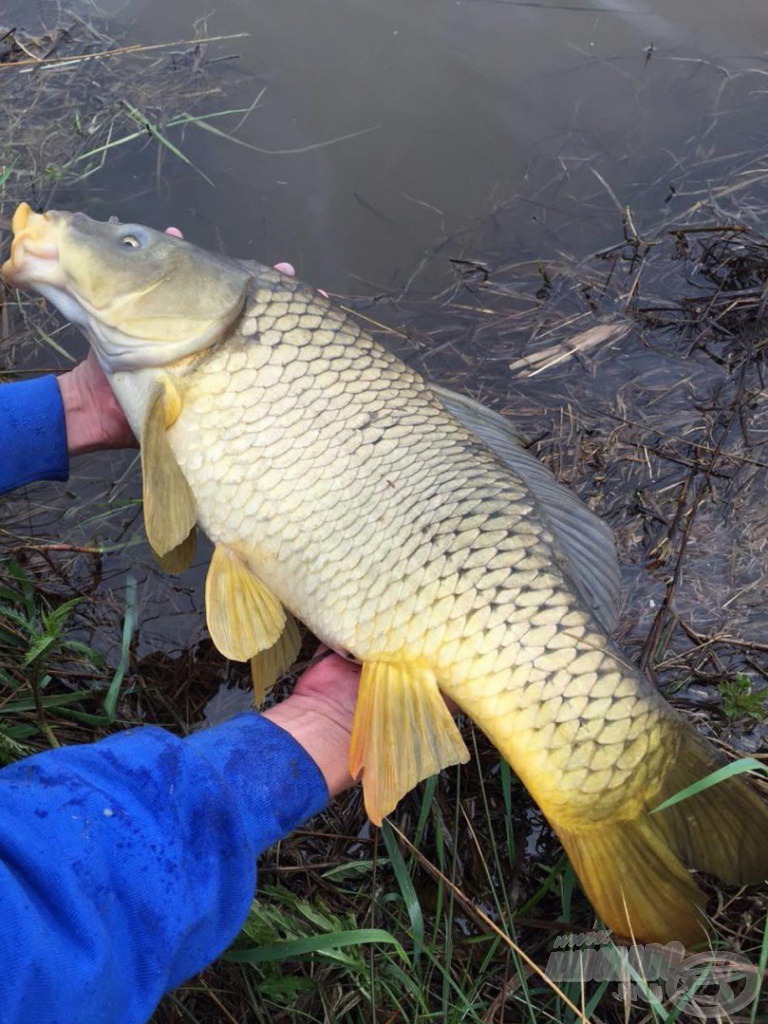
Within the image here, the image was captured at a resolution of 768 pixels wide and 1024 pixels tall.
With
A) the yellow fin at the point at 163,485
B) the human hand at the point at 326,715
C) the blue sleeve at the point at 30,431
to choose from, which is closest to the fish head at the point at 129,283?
the yellow fin at the point at 163,485

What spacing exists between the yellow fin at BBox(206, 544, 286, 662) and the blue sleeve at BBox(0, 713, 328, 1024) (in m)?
0.24

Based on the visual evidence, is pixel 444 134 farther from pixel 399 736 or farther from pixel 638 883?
pixel 638 883

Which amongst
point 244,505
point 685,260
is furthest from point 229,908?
point 685,260

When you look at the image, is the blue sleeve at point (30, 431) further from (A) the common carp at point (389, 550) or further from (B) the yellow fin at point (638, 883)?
(B) the yellow fin at point (638, 883)

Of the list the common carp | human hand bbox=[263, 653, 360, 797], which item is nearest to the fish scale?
the common carp

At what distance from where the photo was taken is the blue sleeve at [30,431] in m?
2.16

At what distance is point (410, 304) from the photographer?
2.86 m

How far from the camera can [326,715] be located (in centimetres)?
188

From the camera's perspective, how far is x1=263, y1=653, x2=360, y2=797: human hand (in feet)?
5.88

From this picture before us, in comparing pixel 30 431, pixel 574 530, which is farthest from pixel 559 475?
pixel 30 431

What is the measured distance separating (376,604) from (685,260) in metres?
1.85

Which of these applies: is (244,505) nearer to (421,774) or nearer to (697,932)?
(421,774)

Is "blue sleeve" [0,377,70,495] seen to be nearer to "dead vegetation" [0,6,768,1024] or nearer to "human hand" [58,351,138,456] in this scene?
"human hand" [58,351,138,456]

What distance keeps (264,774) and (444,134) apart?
7.76 feet
